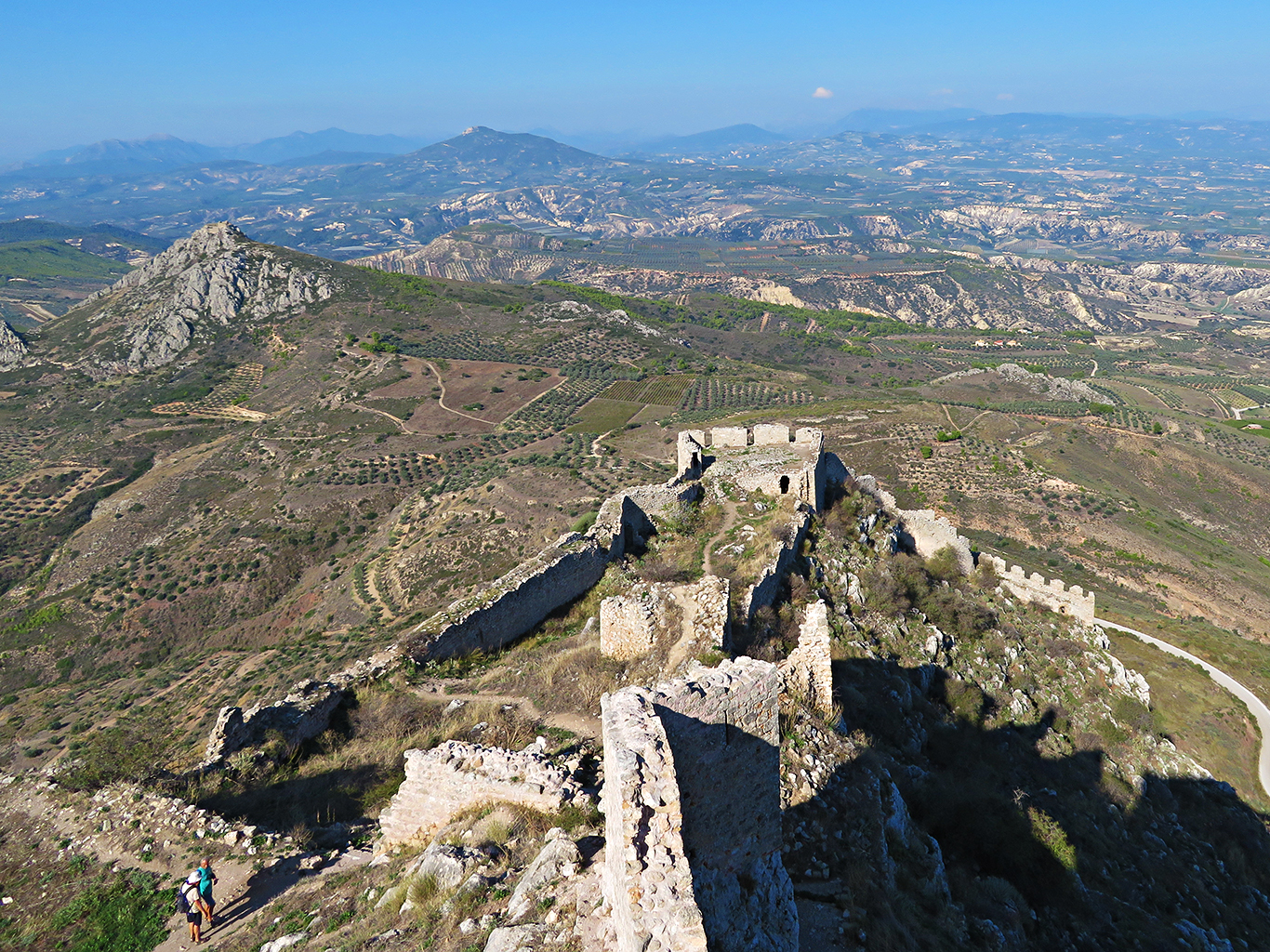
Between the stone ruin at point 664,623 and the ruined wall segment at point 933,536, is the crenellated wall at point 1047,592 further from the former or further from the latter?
the stone ruin at point 664,623

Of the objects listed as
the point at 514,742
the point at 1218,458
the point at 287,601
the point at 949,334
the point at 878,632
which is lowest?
the point at 949,334

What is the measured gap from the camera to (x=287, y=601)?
40469mm

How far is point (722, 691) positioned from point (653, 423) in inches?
2508

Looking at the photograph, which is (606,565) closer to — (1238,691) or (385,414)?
(1238,691)

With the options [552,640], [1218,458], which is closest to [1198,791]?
[552,640]

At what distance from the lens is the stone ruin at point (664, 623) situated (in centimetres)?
1420

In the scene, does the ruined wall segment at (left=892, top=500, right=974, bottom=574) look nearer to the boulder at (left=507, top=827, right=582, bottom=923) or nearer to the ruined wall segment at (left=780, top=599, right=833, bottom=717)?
the ruined wall segment at (left=780, top=599, right=833, bottom=717)

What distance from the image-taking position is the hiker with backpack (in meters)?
8.79

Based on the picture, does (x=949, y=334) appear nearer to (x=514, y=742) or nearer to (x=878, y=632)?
(x=878, y=632)

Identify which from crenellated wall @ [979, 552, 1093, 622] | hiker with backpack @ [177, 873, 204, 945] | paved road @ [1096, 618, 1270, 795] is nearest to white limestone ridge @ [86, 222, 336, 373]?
crenellated wall @ [979, 552, 1093, 622]

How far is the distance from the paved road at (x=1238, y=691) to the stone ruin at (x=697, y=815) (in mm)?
28941

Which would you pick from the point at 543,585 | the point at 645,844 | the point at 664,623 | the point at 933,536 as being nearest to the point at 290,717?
the point at 543,585

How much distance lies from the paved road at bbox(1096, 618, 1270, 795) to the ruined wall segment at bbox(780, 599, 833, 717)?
2350cm

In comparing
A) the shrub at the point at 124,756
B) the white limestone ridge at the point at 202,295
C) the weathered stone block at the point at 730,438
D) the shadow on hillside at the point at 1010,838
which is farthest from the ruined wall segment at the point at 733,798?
the white limestone ridge at the point at 202,295
